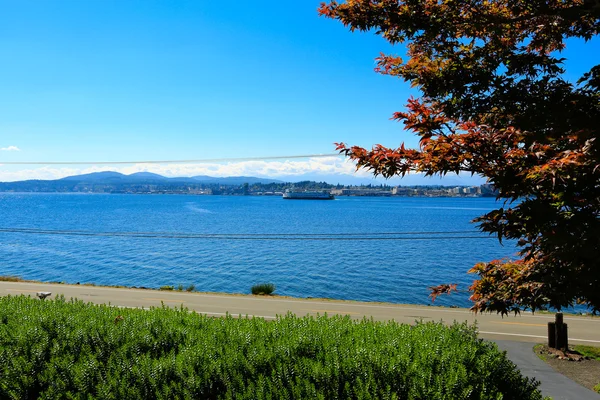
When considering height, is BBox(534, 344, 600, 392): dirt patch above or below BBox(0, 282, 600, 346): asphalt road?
above

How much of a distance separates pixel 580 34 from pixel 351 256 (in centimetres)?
5044

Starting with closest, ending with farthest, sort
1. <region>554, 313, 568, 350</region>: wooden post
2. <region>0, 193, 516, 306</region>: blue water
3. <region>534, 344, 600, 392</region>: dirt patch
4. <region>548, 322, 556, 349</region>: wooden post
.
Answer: <region>534, 344, 600, 392</region>: dirt patch, <region>554, 313, 568, 350</region>: wooden post, <region>548, 322, 556, 349</region>: wooden post, <region>0, 193, 516, 306</region>: blue water

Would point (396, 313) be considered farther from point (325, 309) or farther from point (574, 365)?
point (574, 365)

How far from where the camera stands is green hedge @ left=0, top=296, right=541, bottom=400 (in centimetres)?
516

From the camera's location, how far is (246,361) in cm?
559

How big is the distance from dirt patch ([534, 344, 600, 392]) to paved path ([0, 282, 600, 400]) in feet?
0.97

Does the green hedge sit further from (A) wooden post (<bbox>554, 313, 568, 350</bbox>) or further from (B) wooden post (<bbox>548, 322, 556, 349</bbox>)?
(B) wooden post (<bbox>548, 322, 556, 349</bbox>)

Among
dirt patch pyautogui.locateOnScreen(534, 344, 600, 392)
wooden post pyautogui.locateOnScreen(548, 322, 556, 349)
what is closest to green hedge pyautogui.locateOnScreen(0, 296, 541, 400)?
dirt patch pyautogui.locateOnScreen(534, 344, 600, 392)

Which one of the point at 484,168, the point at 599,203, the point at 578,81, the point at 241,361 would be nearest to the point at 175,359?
the point at 241,361

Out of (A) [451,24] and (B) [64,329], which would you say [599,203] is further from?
(B) [64,329]

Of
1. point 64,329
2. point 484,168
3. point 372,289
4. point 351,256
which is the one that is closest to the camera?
point 484,168

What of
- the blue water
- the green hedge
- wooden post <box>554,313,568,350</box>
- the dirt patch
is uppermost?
the green hedge

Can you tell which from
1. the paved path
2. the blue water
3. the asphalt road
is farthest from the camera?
the blue water

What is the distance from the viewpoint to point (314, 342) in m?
5.97
